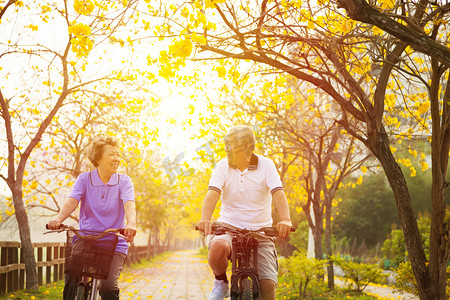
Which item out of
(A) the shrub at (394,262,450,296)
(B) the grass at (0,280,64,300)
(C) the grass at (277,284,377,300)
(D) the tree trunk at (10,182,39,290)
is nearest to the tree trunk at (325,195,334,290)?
(C) the grass at (277,284,377,300)

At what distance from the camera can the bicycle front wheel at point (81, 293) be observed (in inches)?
159

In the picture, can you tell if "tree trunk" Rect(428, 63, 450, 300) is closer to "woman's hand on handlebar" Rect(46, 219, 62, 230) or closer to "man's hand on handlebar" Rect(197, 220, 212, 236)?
"man's hand on handlebar" Rect(197, 220, 212, 236)

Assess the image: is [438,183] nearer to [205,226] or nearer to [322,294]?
[205,226]

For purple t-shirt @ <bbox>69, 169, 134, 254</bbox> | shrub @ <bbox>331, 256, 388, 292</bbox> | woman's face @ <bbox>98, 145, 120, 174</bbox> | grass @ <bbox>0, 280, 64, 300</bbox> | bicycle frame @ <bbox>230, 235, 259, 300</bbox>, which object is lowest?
grass @ <bbox>0, 280, 64, 300</bbox>

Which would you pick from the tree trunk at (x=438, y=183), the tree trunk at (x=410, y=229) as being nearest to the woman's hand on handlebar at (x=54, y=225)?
the tree trunk at (x=410, y=229)

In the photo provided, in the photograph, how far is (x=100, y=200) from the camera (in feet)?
14.6

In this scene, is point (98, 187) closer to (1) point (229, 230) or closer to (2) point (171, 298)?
(1) point (229, 230)

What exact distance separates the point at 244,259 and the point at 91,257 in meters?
1.19

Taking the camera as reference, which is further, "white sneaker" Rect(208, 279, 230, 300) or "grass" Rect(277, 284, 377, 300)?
"grass" Rect(277, 284, 377, 300)

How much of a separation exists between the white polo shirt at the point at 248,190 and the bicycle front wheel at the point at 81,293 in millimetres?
1160

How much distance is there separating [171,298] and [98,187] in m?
6.64

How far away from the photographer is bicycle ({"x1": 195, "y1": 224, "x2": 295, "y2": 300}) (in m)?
3.65

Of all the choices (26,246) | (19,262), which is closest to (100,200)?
(26,246)

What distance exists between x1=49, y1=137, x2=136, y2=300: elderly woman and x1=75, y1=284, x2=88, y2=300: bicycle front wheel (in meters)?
0.18
